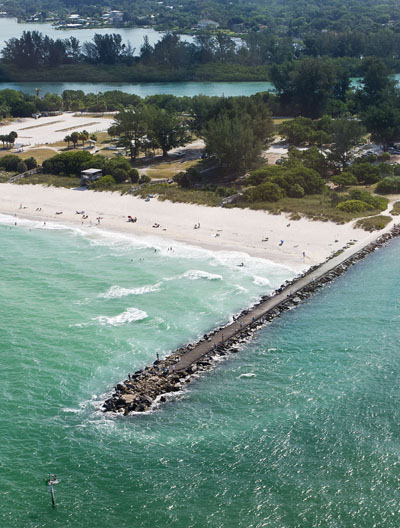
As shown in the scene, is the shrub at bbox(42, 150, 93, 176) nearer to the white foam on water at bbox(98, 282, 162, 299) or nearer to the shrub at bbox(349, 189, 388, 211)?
the shrub at bbox(349, 189, 388, 211)

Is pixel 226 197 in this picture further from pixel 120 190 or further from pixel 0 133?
pixel 0 133

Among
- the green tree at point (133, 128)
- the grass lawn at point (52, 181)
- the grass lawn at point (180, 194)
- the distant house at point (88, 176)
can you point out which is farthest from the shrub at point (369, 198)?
the grass lawn at point (52, 181)

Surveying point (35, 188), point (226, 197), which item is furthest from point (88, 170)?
point (226, 197)

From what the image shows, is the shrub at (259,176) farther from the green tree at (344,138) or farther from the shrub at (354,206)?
the shrub at (354,206)

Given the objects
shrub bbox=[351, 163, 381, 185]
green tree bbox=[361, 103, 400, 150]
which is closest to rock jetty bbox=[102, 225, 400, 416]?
shrub bbox=[351, 163, 381, 185]

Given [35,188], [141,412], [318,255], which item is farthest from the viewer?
[35,188]
